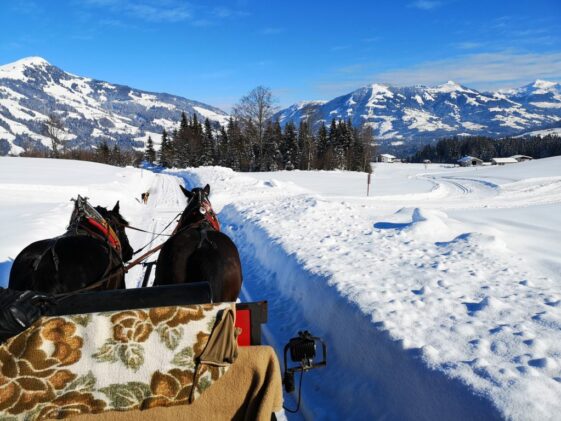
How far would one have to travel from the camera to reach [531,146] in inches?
3999

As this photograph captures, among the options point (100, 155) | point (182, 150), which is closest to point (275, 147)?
point (182, 150)

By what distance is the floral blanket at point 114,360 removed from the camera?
6.68 ft

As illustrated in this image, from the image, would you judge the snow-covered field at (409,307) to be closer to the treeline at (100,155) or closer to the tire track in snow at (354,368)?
the tire track in snow at (354,368)

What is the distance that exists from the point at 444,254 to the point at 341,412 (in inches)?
156

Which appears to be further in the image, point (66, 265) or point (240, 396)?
point (66, 265)

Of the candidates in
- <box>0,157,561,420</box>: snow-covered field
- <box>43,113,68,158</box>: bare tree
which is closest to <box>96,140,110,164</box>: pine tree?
<box>43,113,68,158</box>: bare tree

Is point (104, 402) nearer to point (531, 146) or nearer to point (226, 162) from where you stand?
point (226, 162)

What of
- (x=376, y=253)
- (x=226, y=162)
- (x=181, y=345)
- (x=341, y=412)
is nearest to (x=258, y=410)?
(x=181, y=345)

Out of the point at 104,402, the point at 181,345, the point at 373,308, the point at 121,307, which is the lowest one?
the point at 373,308

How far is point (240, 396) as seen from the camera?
2277 millimetres

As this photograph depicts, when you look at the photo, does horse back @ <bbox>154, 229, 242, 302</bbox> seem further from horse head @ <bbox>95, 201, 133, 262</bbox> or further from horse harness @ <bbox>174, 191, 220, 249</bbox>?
horse head @ <bbox>95, 201, 133, 262</bbox>

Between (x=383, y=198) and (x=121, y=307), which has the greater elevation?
(x=121, y=307)

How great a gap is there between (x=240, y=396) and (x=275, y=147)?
171ft

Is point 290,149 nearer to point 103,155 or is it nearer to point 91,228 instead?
point 103,155
